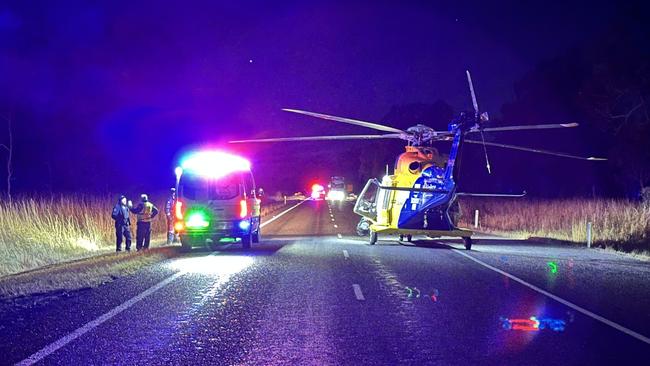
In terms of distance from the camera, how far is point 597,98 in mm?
37375

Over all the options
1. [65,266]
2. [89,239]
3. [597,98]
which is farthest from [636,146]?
[65,266]

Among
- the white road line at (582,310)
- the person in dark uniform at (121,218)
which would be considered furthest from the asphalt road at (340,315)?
the person in dark uniform at (121,218)

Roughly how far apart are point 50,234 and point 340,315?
13916 mm

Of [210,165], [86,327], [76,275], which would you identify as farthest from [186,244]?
[86,327]

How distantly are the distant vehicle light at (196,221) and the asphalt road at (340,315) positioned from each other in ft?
8.06

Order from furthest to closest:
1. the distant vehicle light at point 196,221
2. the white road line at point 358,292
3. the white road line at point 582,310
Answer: the distant vehicle light at point 196,221, the white road line at point 358,292, the white road line at point 582,310

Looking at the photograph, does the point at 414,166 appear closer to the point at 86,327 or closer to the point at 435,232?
the point at 435,232

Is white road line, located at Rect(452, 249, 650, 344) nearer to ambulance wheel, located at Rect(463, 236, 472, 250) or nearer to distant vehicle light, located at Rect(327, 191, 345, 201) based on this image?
ambulance wheel, located at Rect(463, 236, 472, 250)

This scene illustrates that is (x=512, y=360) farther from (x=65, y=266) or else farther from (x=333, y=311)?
(x=65, y=266)

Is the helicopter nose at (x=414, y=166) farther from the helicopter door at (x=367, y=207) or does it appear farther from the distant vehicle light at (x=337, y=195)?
the distant vehicle light at (x=337, y=195)

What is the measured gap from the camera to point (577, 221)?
31.0 metres

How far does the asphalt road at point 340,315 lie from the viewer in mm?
7445

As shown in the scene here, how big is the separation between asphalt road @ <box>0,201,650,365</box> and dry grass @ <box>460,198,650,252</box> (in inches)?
344

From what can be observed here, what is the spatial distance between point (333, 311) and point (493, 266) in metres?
7.61
